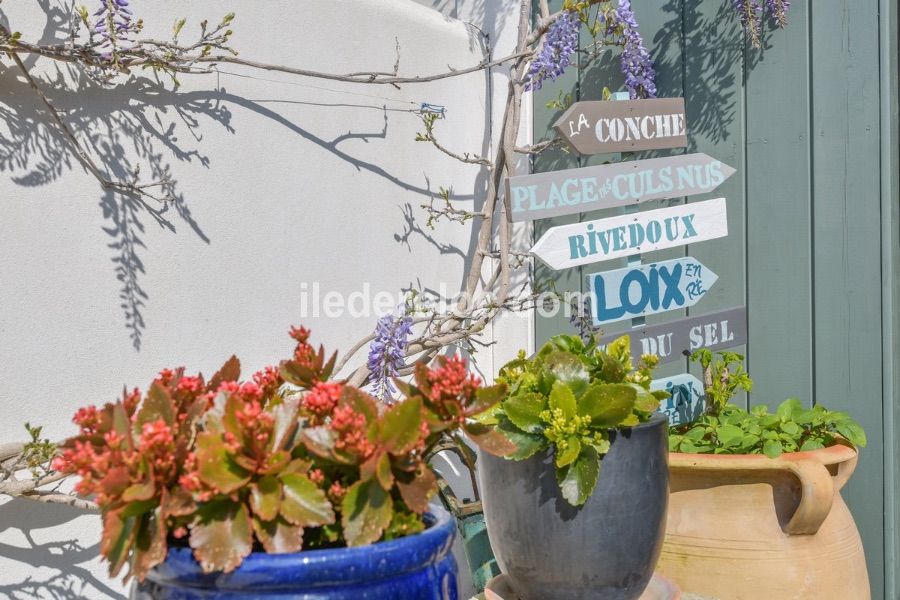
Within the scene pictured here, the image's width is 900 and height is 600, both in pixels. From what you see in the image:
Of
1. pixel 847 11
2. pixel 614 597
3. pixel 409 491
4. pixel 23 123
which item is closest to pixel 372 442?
pixel 409 491

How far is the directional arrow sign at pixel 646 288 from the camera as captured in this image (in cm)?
179

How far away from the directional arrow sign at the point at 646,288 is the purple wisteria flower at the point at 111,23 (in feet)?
3.54

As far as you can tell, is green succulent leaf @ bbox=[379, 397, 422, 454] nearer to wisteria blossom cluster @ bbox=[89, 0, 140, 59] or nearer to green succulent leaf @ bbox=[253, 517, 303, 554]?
green succulent leaf @ bbox=[253, 517, 303, 554]

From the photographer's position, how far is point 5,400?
153cm

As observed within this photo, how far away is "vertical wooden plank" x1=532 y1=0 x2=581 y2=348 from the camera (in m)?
2.49

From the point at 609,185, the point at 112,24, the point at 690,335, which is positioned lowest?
the point at 690,335

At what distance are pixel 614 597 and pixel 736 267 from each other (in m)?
1.20

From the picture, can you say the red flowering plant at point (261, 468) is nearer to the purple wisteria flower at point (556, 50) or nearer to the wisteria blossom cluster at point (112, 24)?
the wisteria blossom cluster at point (112, 24)

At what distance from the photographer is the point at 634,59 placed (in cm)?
226

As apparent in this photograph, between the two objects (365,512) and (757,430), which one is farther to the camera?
(757,430)

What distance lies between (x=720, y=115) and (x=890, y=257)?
567 mm

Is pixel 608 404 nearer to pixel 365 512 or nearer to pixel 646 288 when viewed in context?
pixel 365 512

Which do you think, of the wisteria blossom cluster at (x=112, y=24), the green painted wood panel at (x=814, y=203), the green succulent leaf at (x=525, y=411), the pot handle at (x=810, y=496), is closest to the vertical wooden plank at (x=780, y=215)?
the green painted wood panel at (x=814, y=203)

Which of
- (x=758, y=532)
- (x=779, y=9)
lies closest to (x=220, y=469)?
(x=758, y=532)
